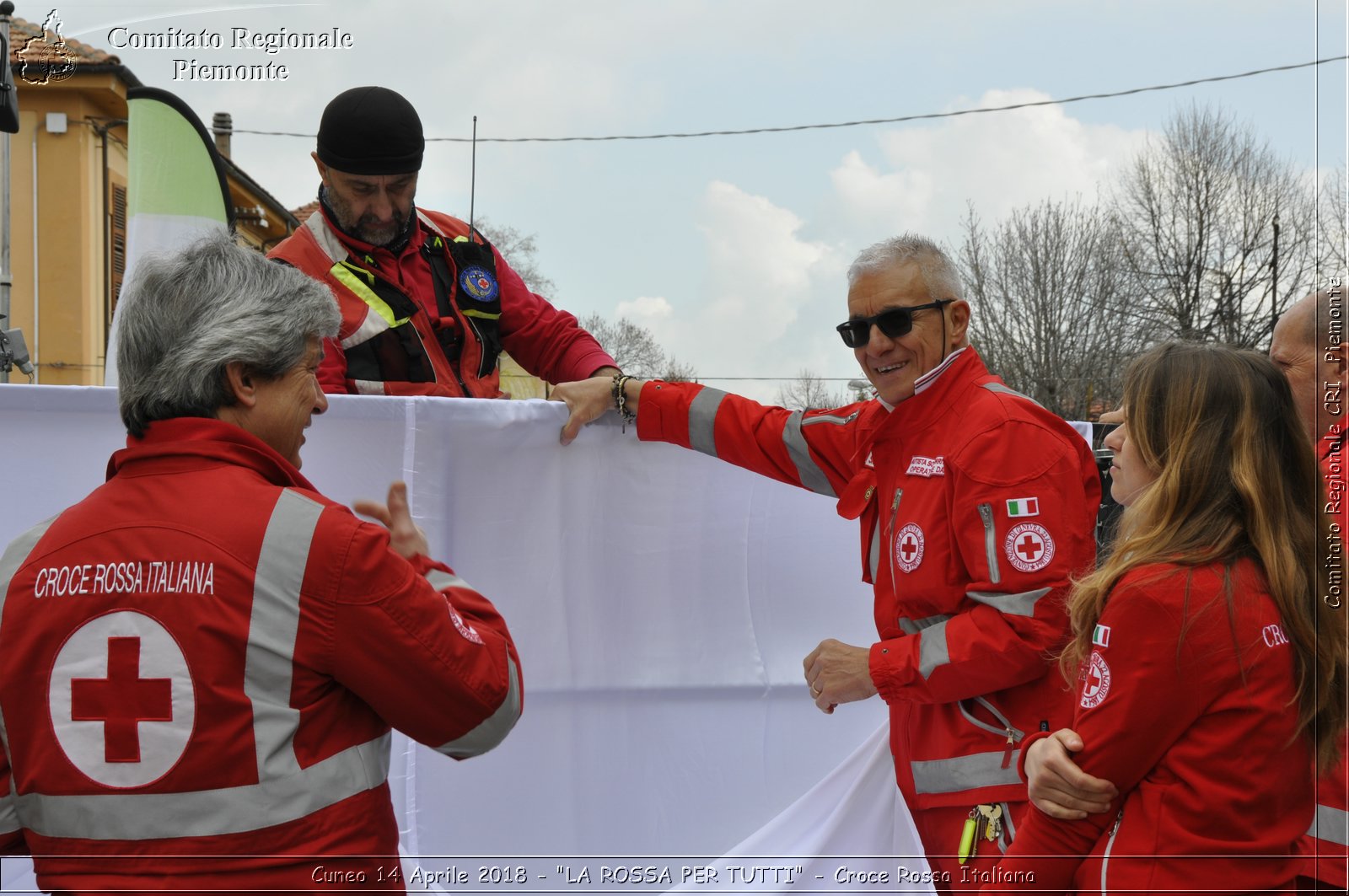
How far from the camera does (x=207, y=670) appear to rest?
169 centimetres

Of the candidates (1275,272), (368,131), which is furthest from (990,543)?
(1275,272)

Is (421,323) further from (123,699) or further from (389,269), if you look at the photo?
(123,699)

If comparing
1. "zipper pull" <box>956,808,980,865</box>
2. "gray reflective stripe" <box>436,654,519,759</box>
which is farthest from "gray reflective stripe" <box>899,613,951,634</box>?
"gray reflective stripe" <box>436,654,519,759</box>

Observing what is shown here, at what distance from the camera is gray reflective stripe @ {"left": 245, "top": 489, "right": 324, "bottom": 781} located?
1.71 metres

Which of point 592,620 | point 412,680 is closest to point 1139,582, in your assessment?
point 412,680

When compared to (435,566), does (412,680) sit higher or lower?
lower

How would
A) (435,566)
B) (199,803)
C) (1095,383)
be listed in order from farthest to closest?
1. (1095,383)
2. (435,566)
3. (199,803)

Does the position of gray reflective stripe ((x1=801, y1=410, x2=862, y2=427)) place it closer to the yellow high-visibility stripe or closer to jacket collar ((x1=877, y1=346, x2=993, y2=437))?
jacket collar ((x1=877, y1=346, x2=993, y2=437))

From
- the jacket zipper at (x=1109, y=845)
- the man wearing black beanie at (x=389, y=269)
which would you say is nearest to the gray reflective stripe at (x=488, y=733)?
the jacket zipper at (x=1109, y=845)

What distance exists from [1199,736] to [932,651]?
78 cm

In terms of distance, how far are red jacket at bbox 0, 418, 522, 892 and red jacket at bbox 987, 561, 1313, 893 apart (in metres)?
1.06

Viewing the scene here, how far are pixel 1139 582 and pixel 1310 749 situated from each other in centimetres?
38

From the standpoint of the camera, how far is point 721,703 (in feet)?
10.8

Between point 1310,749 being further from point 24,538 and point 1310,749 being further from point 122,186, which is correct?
point 122,186
